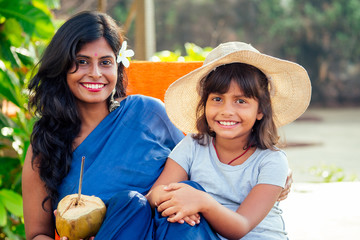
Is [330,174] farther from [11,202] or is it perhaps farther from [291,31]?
[291,31]

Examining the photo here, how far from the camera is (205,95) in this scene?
2137 mm

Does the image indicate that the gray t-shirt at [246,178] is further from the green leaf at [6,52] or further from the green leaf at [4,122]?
the green leaf at [6,52]

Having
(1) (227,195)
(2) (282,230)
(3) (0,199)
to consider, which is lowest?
(3) (0,199)

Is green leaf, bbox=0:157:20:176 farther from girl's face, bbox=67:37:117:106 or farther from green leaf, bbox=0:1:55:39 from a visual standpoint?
girl's face, bbox=67:37:117:106

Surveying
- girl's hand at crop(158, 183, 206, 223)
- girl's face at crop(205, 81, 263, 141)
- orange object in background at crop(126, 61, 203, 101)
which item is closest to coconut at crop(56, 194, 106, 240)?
girl's hand at crop(158, 183, 206, 223)

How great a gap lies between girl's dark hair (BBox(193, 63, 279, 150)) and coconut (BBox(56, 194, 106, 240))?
23.5 inches

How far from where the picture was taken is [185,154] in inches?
85.5

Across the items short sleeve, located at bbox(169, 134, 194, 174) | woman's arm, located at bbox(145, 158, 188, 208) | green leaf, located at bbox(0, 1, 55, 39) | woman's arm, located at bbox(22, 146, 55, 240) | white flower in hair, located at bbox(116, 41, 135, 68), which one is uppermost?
green leaf, located at bbox(0, 1, 55, 39)

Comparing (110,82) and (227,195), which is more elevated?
(110,82)

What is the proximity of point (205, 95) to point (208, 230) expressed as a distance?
0.59 metres

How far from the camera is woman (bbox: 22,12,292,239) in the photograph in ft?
7.02

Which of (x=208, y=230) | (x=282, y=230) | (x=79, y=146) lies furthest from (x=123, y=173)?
(x=282, y=230)

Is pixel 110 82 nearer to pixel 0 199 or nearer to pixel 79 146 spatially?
pixel 79 146

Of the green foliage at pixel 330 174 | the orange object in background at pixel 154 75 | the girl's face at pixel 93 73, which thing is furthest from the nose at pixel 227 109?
the green foliage at pixel 330 174
